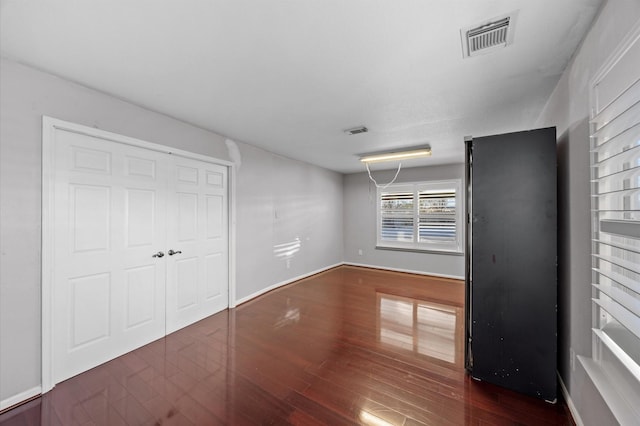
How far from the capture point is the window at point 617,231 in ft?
3.52

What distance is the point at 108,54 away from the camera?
5.73 ft

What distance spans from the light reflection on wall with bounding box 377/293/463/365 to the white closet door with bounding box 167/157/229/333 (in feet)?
7.61

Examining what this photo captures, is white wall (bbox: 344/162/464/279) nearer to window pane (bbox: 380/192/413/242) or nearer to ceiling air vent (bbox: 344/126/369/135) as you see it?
window pane (bbox: 380/192/413/242)

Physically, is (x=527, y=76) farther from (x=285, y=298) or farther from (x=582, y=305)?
(x=285, y=298)

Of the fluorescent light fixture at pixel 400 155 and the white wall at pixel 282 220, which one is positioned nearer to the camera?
the white wall at pixel 282 220

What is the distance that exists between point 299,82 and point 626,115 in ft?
6.44

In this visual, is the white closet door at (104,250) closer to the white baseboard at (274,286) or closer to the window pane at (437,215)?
the white baseboard at (274,286)

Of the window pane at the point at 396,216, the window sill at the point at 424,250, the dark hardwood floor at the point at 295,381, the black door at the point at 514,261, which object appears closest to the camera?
the dark hardwood floor at the point at 295,381

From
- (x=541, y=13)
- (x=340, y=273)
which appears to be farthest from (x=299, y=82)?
(x=340, y=273)

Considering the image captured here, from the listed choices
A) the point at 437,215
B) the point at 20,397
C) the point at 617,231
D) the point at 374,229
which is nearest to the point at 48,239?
the point at 20,397

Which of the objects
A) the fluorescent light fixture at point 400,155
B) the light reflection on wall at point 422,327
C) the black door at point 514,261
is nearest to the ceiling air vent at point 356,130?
the fluorescent light fixture at point 400,155

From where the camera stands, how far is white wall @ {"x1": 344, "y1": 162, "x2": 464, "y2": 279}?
207 inches

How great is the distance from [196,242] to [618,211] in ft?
12.0

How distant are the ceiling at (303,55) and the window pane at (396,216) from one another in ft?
9.84
